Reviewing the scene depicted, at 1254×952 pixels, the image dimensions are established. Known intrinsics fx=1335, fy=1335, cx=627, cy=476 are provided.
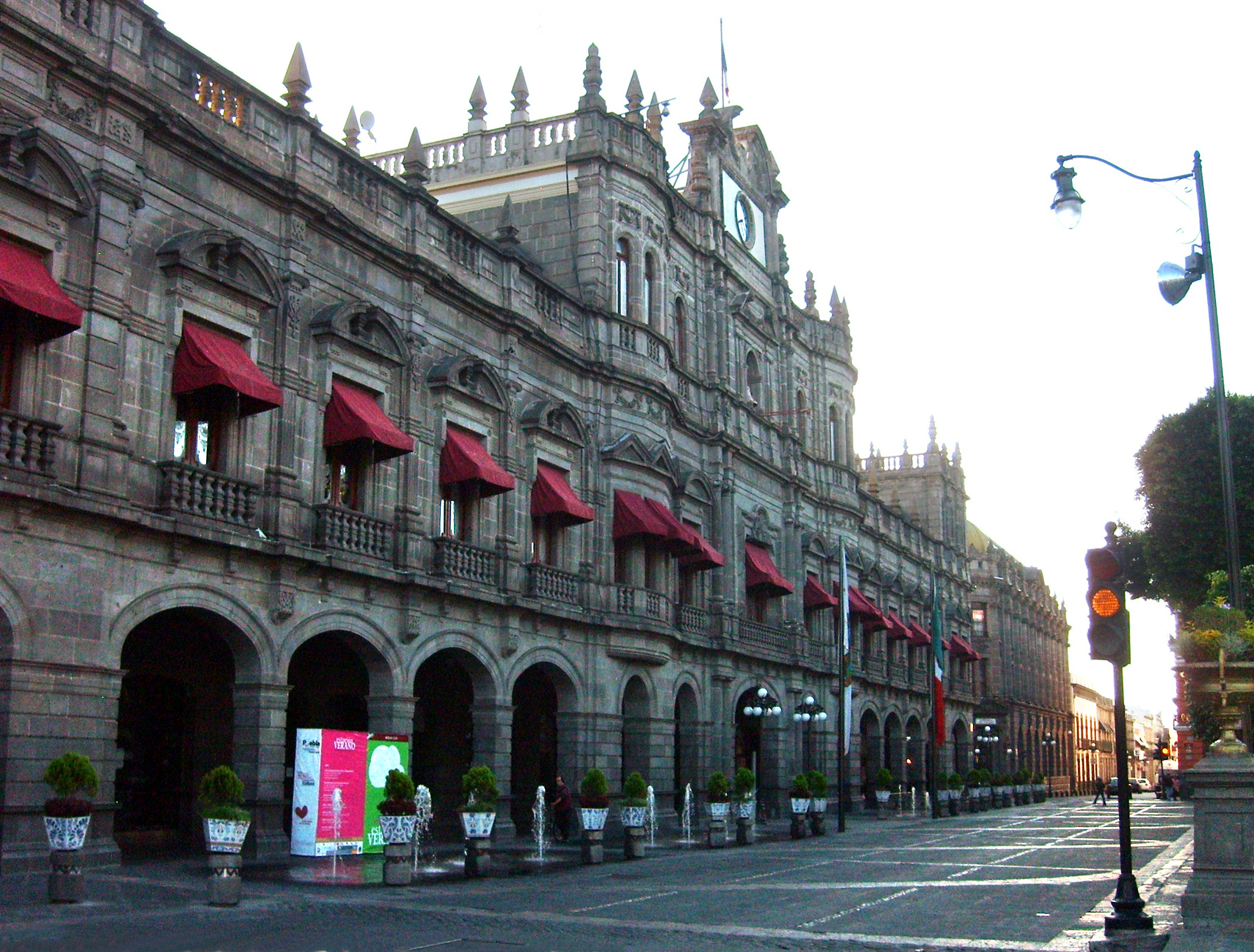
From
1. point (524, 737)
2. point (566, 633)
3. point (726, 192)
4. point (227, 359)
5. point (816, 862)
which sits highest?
point (726, 192)

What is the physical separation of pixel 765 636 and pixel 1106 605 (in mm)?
27530

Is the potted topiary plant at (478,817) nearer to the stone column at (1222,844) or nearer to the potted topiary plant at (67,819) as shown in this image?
the potted topiary plant at (67,819)

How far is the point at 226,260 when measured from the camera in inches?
843

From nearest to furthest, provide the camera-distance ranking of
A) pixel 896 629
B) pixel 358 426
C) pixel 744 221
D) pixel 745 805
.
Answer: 1. pixel 358 426
2. pixel 745 805
3. pixel 744 221
4. pixel 896 629

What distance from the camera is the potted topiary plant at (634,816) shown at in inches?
1016

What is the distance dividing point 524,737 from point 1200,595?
2462 centimetres

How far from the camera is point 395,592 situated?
24.5m

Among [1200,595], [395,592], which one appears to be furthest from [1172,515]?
[395,592]

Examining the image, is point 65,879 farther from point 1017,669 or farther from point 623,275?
point 1017,669

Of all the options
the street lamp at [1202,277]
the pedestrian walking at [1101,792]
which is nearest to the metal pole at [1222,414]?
the street lamp at [1202,277]

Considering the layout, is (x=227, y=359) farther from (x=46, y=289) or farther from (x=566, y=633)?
(x=566, y=633)

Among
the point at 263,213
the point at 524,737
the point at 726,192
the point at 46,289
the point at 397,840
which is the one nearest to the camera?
the point at 46,289

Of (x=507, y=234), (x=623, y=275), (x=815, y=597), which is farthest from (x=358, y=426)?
(x=815, y=597)

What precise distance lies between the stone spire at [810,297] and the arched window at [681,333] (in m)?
14.1
